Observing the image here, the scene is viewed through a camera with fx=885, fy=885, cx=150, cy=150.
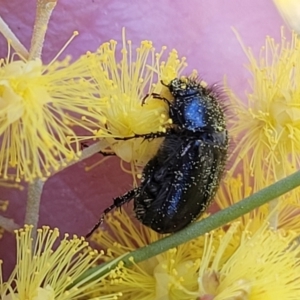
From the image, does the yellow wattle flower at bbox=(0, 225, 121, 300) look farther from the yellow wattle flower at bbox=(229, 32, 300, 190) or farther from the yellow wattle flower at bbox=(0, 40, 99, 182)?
the yellow wattle flower at bbox=(229, 32, 300, 190)

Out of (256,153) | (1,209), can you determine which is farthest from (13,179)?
(256,153)

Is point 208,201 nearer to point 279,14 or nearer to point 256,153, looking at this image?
point 256,153

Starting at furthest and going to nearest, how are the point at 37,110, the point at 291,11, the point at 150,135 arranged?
the point at 291,11 → the point at 150,135 → the point at 37,110

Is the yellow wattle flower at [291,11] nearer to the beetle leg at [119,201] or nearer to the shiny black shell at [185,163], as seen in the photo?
the shiny black shell at [185,163]

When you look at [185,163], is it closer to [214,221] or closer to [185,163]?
[185,163]

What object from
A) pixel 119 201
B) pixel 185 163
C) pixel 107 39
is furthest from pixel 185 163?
pixel 107 39

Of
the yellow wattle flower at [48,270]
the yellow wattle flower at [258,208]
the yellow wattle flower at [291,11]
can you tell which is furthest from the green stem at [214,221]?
the yellow wattle flower at [291,11]
